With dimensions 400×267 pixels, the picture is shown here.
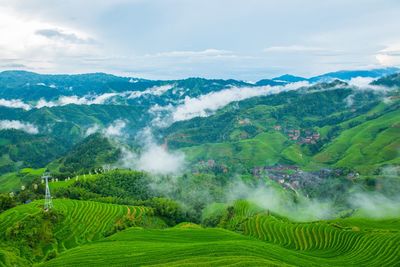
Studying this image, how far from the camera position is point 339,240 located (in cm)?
8425

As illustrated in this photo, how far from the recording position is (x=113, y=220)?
118 meters

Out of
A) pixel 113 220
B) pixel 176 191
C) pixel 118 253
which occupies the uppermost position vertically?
pixel 118 253

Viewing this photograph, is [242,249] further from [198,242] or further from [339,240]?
[339,240]

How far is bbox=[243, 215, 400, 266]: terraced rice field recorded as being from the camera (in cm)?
6862

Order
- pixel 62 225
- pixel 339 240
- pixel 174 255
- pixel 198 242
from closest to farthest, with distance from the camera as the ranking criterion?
pixel 174 255
pixel 198 242
pixel 339 240
pixel 62 225

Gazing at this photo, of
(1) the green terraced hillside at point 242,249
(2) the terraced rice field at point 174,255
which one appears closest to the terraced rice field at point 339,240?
(1) the green terraced hillside at point 242,249

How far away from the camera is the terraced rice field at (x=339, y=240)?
6862cm

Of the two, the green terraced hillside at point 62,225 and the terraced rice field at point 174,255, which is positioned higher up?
the terraced rice field at point 174,255

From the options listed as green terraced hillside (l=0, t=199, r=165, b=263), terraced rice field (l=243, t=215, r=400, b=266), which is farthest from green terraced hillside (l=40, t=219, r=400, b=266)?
green terraced hillside (l=0, t=199, r=165, b=263)

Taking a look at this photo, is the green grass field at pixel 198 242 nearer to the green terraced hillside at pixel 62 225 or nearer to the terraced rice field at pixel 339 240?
the terraced rice field at pixel 339 240

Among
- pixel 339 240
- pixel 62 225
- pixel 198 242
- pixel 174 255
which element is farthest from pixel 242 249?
pixel 62 225

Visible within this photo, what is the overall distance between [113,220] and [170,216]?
3133 centimetres

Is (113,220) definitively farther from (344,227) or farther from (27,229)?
(344,227)

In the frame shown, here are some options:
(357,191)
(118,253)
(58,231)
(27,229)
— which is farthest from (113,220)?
(357,191)
